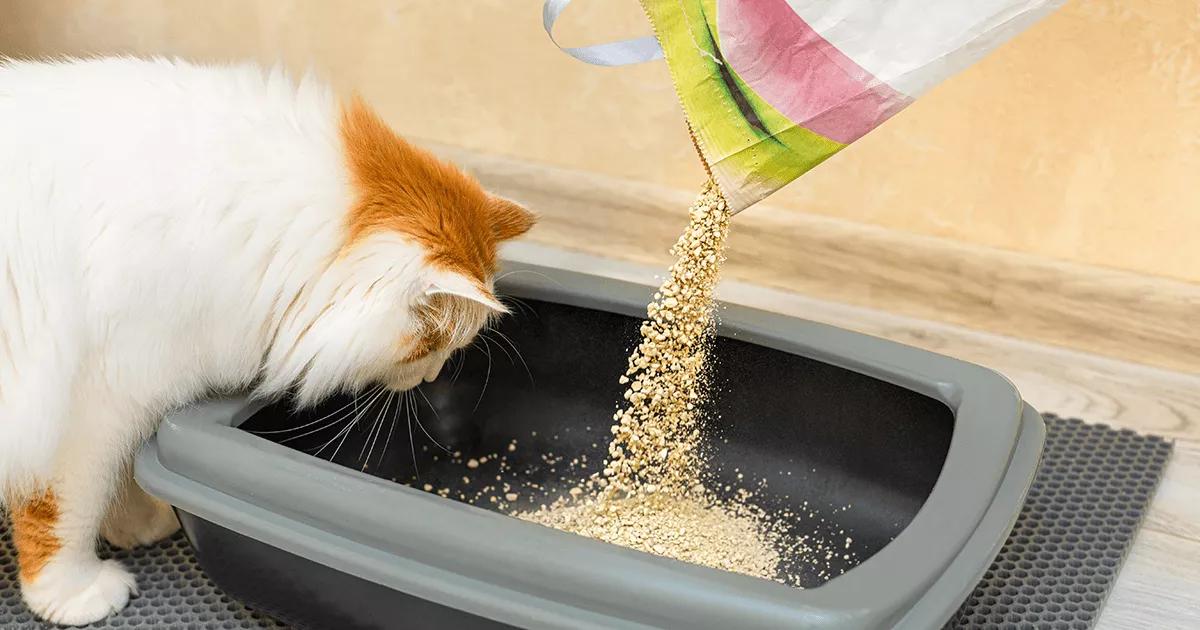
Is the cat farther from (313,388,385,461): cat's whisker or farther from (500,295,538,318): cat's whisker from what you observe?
(500,295,538,318): cat's whisker

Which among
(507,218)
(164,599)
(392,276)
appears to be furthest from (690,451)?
(164,599)

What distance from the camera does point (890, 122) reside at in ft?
5.17

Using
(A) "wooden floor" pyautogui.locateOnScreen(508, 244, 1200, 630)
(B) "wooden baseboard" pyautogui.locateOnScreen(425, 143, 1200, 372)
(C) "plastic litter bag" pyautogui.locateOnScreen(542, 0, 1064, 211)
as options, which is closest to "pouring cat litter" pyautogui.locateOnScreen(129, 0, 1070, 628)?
(C) "plastic litter bag" pyautogui.locateOnScreen(542, 0, 1064, 211)

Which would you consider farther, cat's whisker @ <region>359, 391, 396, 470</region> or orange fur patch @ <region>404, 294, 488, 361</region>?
cat's whisker @ <region>359, 391, 396, 470</region>

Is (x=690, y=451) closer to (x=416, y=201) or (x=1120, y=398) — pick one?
(x=416, y=201)

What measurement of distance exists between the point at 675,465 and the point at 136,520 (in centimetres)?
55

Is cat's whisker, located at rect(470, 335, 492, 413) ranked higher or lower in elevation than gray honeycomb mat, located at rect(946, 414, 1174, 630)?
higher

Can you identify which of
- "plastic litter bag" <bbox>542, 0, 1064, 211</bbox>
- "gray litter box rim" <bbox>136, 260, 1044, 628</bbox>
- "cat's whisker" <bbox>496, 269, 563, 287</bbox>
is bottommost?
"gray litter box rim" <bbox>136, 260, 1044, 628</bbox>

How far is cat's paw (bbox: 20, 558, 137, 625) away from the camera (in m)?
1.10

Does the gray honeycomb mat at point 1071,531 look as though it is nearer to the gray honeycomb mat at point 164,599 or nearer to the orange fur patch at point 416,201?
the orange fur patch at point 416,201

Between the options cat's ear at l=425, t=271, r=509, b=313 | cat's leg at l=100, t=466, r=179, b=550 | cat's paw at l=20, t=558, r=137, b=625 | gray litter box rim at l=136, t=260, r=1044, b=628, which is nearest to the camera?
gray litter box rim at l=136, t=260, r=1044, b=628

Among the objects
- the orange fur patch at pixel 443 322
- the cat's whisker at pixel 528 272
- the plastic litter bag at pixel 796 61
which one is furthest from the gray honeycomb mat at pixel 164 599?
the plastic litter bag at pixel 796 61

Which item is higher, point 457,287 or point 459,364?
point 457,287

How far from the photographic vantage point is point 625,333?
1.29 metres
